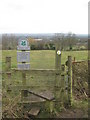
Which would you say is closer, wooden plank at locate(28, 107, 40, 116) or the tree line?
wooden plank at locate(28, 107, 40, 116)

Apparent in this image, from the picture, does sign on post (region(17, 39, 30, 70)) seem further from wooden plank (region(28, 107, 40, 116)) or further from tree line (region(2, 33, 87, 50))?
wooden plank (region(28, 107, 40, 116))

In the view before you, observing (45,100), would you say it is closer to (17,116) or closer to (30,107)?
(30,107)

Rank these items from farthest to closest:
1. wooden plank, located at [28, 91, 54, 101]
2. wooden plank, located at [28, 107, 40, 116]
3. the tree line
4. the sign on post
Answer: the tree line → the sign on post → wooden plank, located at [28, 91, 54, 101] → wooden plank, located at [28, 107, 40, 116]

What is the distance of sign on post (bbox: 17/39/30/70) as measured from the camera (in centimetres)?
430

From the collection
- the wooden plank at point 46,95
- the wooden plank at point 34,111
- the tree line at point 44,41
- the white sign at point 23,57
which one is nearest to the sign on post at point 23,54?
the white sign at point 23,57

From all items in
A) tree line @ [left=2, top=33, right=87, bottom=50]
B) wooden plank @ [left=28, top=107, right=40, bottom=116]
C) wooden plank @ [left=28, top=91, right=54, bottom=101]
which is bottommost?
wooden plank @ [left=28, top=107, right=40, bottom=116]

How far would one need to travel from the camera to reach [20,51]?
4.35m

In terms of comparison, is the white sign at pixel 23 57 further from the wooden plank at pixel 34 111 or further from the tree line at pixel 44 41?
the wooden plank at pixel 34 111

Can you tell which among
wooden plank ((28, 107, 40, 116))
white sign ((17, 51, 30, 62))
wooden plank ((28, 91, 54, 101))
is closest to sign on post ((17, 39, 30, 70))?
white sign ((17, 51, 30, 62))

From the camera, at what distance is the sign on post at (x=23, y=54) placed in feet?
14.1

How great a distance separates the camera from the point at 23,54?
4344mm

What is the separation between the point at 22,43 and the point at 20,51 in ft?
0.63
